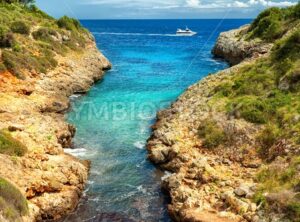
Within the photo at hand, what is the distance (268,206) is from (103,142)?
19415 mm

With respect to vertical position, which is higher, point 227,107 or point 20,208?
point 227,107

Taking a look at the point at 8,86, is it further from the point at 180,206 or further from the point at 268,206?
the point at 268,206

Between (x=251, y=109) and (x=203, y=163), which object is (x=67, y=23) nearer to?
(x=251, y=109)

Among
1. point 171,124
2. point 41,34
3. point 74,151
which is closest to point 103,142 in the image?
point 74,151

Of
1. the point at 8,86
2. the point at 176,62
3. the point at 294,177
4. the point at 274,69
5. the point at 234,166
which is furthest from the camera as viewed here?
the point at 176,62

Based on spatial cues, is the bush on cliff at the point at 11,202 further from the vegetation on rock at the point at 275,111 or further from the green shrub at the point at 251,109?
the green shrub at the point at 251,109

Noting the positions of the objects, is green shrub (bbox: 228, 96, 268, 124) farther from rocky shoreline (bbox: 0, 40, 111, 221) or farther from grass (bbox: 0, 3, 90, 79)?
grass (bbox: 0, 3, 90, 79)

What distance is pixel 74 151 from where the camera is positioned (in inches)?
1404

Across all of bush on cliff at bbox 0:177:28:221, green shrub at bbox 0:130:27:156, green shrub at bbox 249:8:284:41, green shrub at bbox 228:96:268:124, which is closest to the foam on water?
green shrub at bbox 228:96:268:124

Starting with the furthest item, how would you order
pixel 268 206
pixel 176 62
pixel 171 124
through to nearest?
1. pixel 176 62
2. pixel 171 124
3. pixel 268 206

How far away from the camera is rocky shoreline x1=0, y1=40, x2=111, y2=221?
26.2m

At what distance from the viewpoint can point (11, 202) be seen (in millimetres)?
22578

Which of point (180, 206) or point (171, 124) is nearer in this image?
point (180, 206)

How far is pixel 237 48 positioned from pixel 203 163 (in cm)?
4841
